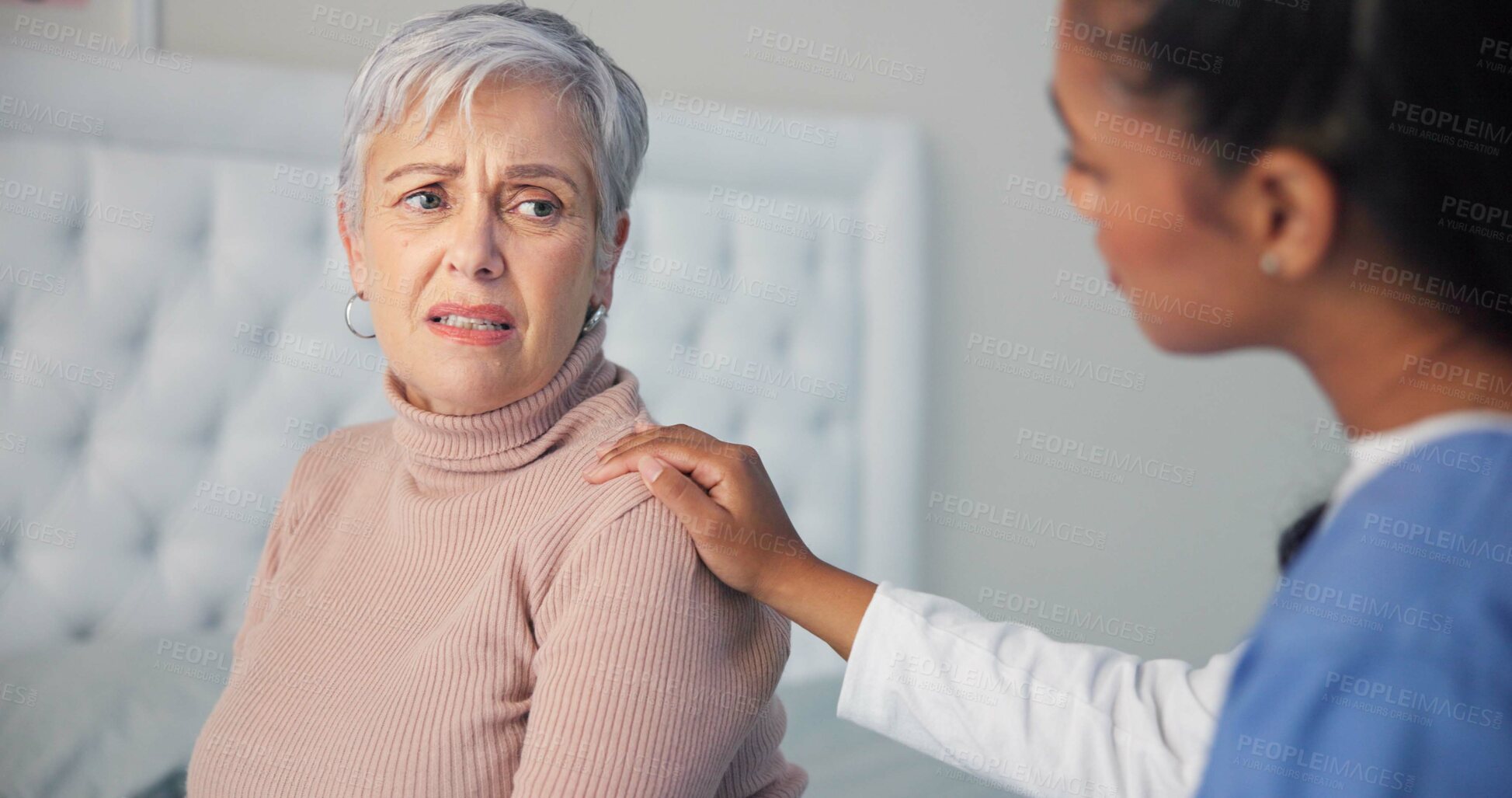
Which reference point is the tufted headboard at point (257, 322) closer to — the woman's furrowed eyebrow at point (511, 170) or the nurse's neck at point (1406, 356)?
the woman's furrowed eyebrow at point (511, 170)

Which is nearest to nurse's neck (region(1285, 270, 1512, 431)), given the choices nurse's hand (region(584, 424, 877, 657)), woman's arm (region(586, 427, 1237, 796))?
woman's arm (region(586, 427, 1237, 796))

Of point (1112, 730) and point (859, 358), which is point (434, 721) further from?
point (859, 358)

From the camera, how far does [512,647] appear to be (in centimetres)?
104

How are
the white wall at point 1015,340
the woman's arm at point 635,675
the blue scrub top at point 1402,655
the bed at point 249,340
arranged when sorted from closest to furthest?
the blue scrub top at point 1402,655 < the woman's arm at point 635,675 < the bed at point 249,340 < the white wall at point 1015,340

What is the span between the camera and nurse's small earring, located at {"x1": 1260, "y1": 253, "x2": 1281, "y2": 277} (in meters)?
0.76

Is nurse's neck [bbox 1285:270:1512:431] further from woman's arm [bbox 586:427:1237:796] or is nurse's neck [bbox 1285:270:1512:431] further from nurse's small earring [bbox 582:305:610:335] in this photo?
nurse's small earring [bbox 582:305:610:335]

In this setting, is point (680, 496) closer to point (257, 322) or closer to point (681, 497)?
point (681, 497)

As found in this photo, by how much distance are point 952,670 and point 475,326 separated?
575 millimetres

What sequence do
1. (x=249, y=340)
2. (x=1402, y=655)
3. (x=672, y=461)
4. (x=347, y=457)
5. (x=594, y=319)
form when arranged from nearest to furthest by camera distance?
(x=1402, y=655), (x=672, y=461), (x=594, y=319), (x=347, y=457), (x=249, y=340)

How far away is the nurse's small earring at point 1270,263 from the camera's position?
29.8 inches

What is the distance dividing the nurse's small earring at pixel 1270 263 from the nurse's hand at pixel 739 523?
494 mm

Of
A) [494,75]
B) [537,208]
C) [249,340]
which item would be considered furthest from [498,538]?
[249,340]

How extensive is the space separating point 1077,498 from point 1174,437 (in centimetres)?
25

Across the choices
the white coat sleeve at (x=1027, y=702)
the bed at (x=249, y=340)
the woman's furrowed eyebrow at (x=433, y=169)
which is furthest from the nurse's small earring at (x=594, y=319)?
the bed at (x=249, y=340)
